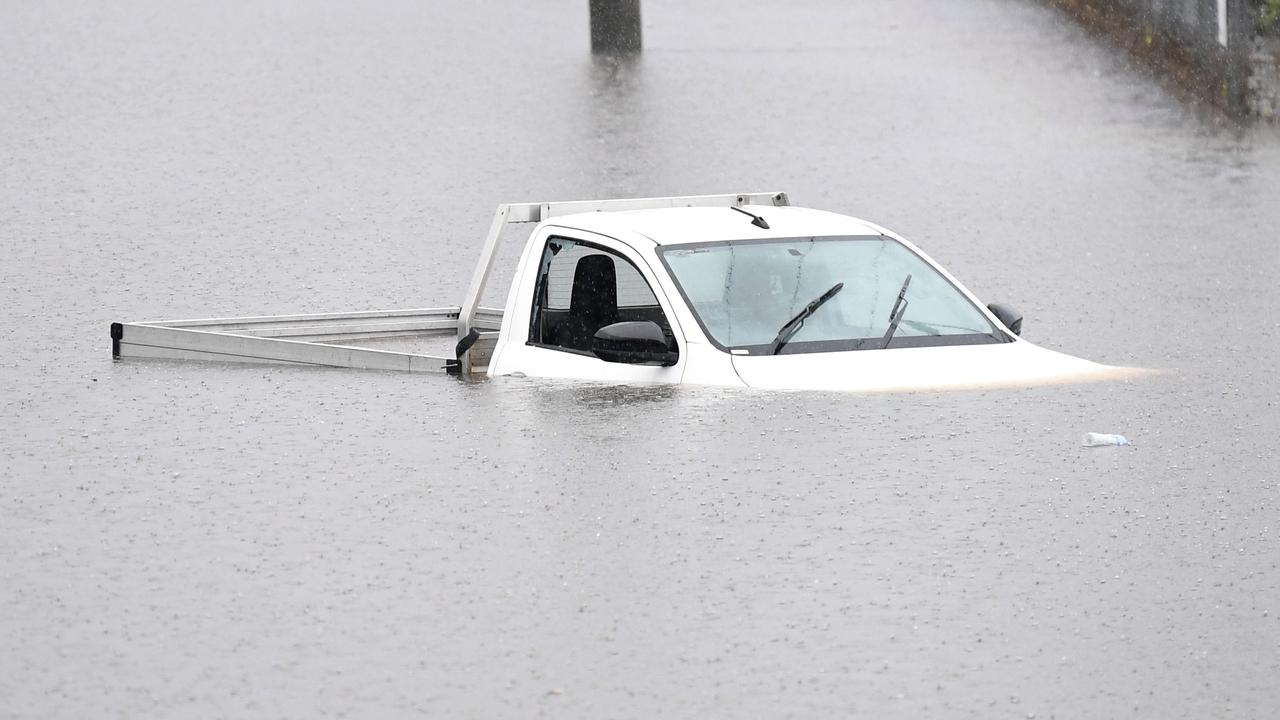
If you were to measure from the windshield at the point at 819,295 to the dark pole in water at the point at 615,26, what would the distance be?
Answer: 79.1 ft

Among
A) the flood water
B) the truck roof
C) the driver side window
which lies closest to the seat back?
the driver side window

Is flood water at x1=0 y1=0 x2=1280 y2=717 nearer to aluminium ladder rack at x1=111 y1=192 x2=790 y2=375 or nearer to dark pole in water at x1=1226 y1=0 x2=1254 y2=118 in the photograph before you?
aluminium ladder rack at x1=111 y1=192 x2=790 y2=375

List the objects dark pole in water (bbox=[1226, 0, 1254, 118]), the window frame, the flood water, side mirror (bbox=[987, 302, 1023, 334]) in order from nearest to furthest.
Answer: the flood water
the window frame
side mirror (bbox=[987, 302, 1023, 334])
dark pole in water (bbox=[1226, 0, 1254, 118])

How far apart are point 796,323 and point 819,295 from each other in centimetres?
22

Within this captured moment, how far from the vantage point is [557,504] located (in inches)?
326

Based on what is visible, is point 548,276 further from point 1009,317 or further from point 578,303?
point 1009,317

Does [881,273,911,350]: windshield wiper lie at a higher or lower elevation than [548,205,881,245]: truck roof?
lower

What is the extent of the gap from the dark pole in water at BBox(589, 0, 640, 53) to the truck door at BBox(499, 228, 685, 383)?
23.6 m

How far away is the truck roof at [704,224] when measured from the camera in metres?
10.3

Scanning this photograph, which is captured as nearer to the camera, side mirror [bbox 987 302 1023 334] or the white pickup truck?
the white pickup truck

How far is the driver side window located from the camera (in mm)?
10406

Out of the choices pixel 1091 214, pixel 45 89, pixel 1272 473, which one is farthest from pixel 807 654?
pixel 45 89

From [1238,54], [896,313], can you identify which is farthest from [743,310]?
[1238,54]

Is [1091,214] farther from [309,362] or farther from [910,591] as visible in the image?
[910,591]
